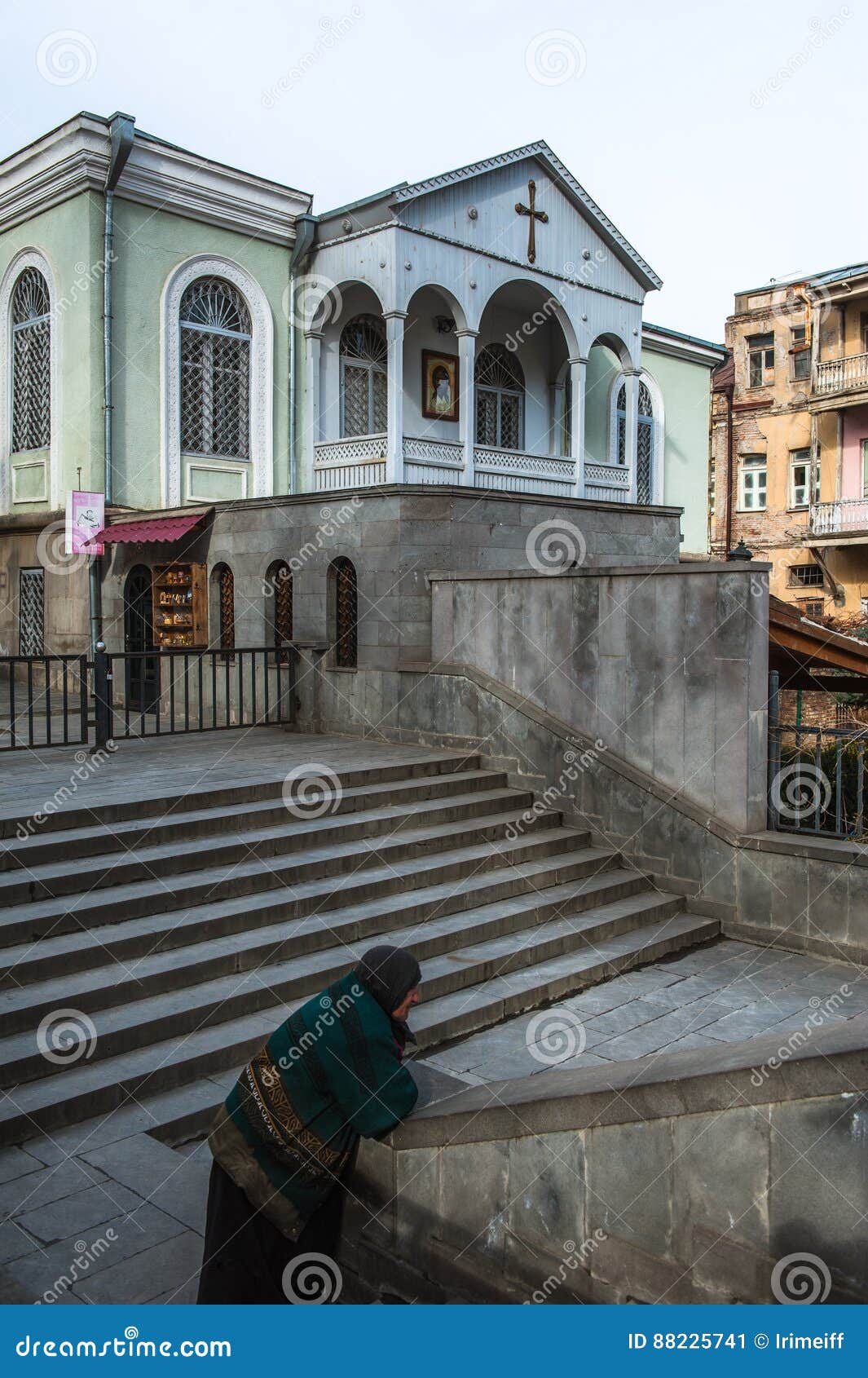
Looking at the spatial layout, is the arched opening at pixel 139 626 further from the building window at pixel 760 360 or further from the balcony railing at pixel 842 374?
the building window at pixel 760 360

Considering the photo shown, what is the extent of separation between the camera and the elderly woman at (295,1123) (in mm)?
3891

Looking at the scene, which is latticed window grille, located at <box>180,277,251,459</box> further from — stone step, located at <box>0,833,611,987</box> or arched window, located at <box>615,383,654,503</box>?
stone step, located at <box>0,833,611,987</box>

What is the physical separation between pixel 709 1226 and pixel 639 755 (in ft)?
21.5

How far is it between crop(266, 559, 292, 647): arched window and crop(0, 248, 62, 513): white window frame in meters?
4.37

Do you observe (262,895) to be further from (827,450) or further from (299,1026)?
(827,450)

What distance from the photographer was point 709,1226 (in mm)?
3307

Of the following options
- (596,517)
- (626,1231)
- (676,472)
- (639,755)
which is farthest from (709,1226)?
(676,472)

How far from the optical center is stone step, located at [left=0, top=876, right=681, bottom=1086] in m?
5.85

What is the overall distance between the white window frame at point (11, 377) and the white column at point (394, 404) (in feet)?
16.6

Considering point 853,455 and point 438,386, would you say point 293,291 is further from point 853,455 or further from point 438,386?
point 853,455

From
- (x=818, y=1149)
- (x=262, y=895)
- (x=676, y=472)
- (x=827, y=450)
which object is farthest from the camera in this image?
(x=827, y=450)

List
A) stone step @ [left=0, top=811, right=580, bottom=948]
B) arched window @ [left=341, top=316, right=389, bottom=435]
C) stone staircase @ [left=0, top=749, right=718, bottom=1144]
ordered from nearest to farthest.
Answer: stone staircase @ [left=0, top=749, right=718, bottom=1144] → stone step @ [left=0, top=811, right=580, bottom=948] → arched window @ [left=341, top=316, right=389, bottom=435]

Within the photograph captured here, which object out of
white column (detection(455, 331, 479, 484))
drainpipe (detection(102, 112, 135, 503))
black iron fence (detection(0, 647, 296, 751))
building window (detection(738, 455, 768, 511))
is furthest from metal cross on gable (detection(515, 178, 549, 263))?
building window (detection(738, 455, 768, 511))

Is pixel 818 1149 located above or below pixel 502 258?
below
